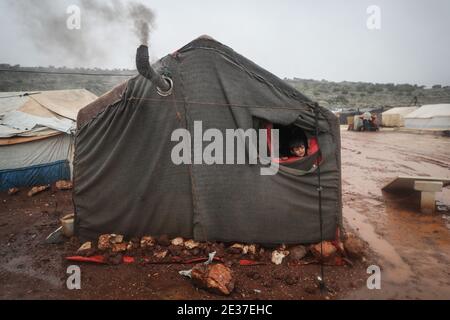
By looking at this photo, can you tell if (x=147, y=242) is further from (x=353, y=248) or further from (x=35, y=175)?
(x=35, y=175)

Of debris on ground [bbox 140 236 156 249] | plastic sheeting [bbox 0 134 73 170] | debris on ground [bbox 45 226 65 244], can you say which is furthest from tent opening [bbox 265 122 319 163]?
plastic sheeting [bbox 0 134 73 170]

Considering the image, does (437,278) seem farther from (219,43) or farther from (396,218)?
(219,43)

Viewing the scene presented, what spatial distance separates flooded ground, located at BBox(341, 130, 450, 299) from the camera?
4.57 m

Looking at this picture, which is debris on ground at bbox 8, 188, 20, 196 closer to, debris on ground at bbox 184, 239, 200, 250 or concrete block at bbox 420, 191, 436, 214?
debris on ground at bbox 184, 239, 200, 250

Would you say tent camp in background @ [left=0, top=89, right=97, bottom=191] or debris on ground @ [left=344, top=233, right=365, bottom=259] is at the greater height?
tent camp in background @ [left=0, top=89, right=97, bottom=191]

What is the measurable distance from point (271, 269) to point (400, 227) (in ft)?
12.9

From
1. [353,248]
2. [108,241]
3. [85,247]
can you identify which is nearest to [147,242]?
[108,241]

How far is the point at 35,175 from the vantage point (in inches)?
412

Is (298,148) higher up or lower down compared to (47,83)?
lower down

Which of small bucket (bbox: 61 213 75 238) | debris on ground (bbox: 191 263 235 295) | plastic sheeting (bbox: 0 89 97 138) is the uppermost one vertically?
plastic sheeting (bbox: 0 89 97 138)

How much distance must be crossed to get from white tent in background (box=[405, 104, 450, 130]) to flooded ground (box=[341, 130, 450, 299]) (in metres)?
11.0

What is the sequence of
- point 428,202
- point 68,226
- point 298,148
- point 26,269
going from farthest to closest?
point 428,202, point 68,226, point 298,148, point 26,269

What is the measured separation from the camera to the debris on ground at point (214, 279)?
4246 millimetres

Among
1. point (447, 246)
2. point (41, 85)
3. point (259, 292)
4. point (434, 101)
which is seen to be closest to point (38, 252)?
point (259, 292)
